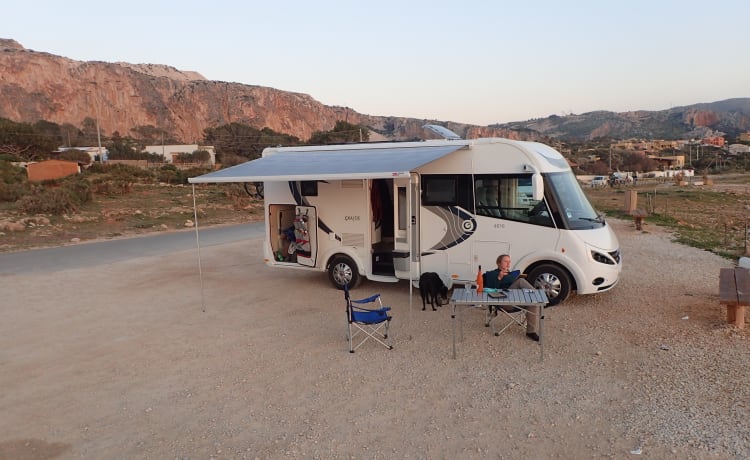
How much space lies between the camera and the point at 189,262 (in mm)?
12414

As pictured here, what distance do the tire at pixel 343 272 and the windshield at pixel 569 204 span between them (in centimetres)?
350

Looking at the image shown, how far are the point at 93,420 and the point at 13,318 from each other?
450cm

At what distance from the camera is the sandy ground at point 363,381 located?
4.18 metres

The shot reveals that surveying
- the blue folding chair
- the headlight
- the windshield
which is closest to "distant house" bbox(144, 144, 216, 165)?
the windshield

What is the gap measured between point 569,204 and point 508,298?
2599 millimetres

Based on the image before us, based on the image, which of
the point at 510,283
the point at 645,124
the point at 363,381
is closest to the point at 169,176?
the point at 510,283

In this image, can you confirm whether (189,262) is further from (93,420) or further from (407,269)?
(93,420)

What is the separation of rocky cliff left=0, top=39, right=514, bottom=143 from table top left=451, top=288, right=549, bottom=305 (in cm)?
6707

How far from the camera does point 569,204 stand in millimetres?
7746

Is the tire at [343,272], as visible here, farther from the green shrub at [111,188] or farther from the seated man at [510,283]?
the green shrub at [111,188]

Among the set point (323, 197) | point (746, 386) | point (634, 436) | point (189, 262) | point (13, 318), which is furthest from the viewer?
point (189, 262)

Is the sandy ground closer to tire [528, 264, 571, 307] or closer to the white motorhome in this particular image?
tire [528, 264, 571, 307]

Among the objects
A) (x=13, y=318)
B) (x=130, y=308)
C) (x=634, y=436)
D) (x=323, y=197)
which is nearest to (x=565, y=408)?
(x=634, y=436)

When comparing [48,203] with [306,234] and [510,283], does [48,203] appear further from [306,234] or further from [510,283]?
[510,283]
